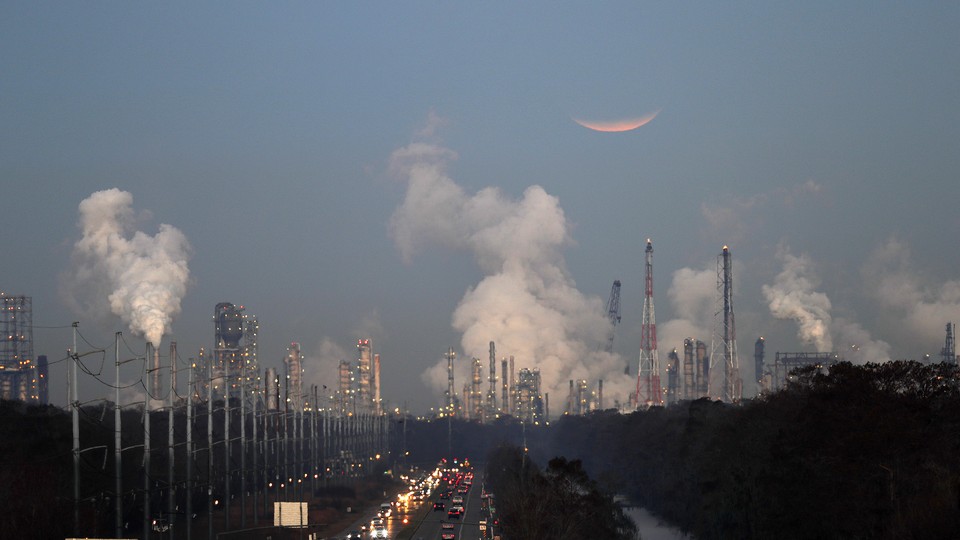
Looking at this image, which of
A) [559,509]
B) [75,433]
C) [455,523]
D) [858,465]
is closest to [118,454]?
[75,433]

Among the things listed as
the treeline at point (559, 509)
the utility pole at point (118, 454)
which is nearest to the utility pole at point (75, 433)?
the utility pole at point (118, 454)

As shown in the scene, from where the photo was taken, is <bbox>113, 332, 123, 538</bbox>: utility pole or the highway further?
the highway

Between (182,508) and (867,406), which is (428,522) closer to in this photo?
(182,508)

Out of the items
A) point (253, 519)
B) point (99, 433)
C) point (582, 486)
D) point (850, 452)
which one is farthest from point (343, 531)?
point (850, 452)

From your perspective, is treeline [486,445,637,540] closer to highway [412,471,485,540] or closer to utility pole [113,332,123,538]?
highway [412,471,485,540]

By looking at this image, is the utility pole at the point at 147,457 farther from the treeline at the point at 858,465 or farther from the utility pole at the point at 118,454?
the treeline at the point at 858,465

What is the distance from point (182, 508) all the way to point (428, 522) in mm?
24996

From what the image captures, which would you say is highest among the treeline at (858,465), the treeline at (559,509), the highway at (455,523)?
the treeline at (858,465)

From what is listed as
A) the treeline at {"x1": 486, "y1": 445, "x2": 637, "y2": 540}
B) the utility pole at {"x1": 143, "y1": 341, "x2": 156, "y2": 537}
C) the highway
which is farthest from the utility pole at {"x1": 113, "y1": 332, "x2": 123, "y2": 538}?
the highway

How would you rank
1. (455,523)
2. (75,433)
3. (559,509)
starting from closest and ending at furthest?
(75,433) < (559,509) < (455,523)

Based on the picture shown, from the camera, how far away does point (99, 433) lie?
11281cm

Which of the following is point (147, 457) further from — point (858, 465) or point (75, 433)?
point (858, 465)

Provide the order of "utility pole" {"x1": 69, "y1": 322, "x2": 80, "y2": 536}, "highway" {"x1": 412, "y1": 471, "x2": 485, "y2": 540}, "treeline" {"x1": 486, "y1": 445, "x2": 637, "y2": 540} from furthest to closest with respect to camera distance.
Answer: "highway" {"x1": 412, "y1": 471, "x2": 485, "y2": 540} < "treeline" {"x1": 486, "y1": 445, "x2": 637, "y2": 540} < "utility pole" {"x1": 69, "y1": 322, "x2": 80, "y2": 536}

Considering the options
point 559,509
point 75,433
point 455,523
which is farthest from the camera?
point 455,523
